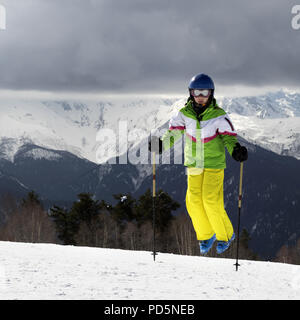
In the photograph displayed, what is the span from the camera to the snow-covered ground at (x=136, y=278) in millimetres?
7770

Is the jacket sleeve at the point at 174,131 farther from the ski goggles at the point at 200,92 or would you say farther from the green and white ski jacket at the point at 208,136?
the ski goggles at the point at 200,92

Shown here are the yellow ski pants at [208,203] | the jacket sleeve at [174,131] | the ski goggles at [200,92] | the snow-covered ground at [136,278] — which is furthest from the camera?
the jacket sleeve at [174,131]

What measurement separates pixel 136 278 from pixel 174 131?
10.4ft

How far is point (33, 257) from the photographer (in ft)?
37.0

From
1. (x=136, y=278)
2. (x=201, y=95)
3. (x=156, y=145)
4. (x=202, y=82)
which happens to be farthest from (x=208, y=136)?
(x=136, y=278)

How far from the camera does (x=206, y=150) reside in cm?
969

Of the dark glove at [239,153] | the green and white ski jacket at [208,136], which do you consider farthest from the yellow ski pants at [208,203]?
the dark glove at [239,153]

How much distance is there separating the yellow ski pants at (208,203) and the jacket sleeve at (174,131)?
0.77 meters

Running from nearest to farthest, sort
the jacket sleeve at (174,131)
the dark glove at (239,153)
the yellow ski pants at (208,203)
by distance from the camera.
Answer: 1. the dark glove at (239,153)
2. the yellow ski pants at (208,203)
3. the jacket sleeve at (174,131)

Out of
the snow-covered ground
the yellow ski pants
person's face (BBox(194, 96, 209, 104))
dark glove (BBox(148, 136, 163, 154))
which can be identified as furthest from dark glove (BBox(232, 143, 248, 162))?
the snow-covered ground

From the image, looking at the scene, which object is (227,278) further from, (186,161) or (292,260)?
(292,260)

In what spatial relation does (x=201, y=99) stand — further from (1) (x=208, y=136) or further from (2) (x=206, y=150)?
(2) (x=206, y=150)
